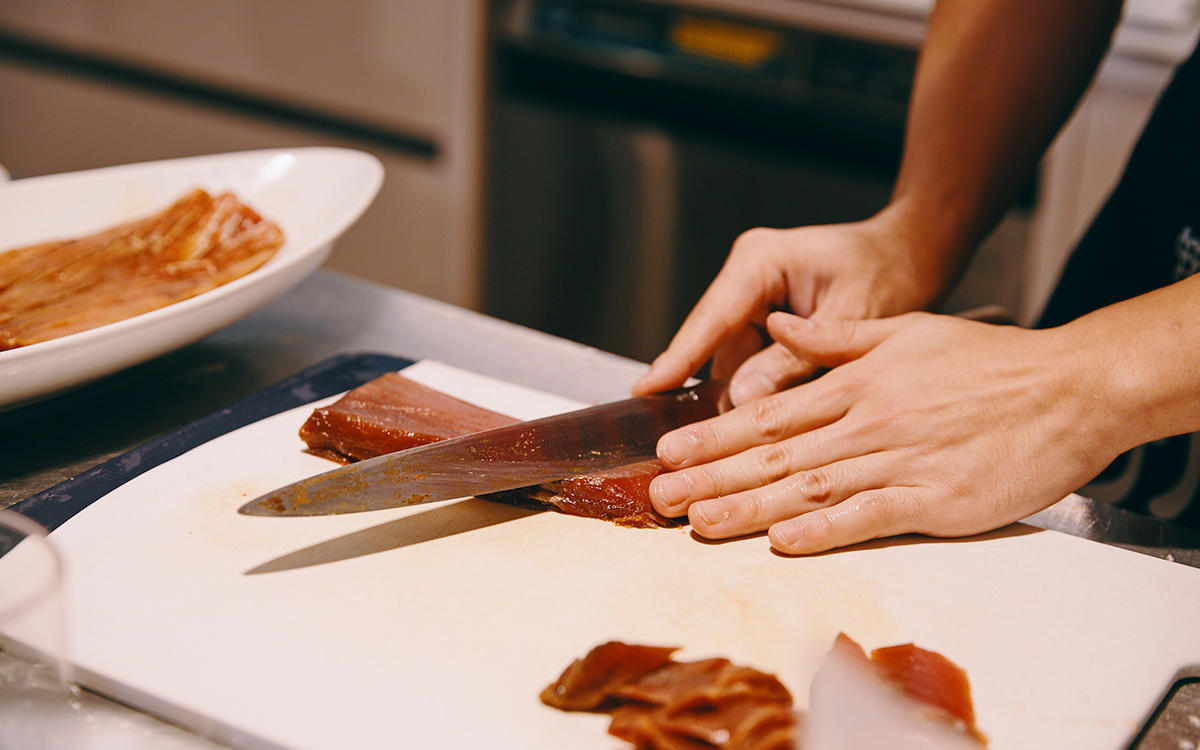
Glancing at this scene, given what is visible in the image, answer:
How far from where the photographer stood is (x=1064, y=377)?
1062mm

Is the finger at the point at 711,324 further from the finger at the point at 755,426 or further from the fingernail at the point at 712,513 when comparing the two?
the fingernail at the point at 712,513

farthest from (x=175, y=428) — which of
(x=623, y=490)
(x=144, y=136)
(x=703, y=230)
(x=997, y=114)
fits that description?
(x=144, y=136)

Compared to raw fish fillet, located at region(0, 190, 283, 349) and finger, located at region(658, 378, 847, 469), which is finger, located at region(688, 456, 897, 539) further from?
raw fish fillet, located at region(0, 190, 283, 349)

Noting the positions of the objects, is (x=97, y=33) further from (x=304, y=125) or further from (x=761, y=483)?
(x=761, y=483)

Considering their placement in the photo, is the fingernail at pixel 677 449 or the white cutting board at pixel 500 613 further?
the fingernail at pixel 677 449

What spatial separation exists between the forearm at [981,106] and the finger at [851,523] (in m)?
0.55

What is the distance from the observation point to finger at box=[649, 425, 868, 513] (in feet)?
3.54

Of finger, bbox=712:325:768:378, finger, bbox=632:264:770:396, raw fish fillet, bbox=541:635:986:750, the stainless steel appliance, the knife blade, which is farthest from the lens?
the stainless steel appliance

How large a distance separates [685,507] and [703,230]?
1.88 m

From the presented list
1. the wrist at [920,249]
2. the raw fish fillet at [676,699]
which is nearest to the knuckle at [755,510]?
the raw fish fillet at [676,699]

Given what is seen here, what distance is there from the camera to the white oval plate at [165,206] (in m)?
1.11

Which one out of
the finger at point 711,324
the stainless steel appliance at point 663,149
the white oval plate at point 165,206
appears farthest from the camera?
the stainless steel appliance at point 663,149

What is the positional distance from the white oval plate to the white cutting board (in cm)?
16

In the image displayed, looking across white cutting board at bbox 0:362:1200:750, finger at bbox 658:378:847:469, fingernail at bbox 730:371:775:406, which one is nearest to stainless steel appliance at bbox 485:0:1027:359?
fingernail at bbox 730:371:775:406
